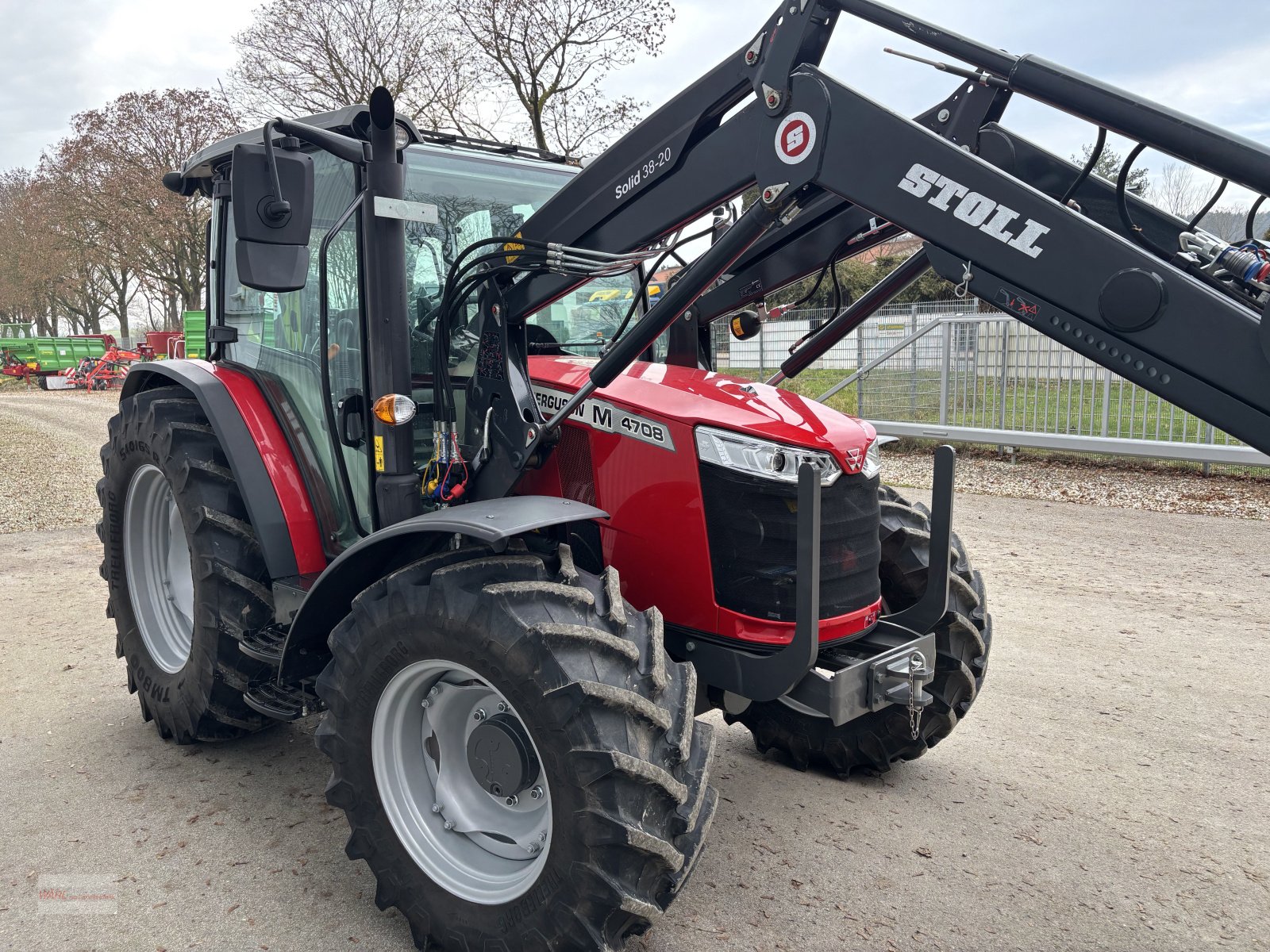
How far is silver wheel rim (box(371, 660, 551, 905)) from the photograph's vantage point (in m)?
2.66

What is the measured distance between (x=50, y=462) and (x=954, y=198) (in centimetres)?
1445

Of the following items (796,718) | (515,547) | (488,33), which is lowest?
(796,718)

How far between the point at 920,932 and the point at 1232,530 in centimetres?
682

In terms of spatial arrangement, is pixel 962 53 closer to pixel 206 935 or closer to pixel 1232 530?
pixel 206 935

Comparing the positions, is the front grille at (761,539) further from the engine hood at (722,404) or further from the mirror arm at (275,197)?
the mirror arm at (275,197)

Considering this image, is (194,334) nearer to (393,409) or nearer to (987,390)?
(987,390)

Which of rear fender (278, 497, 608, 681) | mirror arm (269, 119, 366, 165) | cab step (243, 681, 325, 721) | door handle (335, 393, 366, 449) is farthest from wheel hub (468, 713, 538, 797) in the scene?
mirror arm (269, 119, 366, 165)

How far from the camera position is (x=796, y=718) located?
3.79 m

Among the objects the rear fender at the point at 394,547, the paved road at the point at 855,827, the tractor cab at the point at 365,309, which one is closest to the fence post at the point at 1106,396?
the paved road at the point at 855,827

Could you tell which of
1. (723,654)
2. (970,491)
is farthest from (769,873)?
(970,491)

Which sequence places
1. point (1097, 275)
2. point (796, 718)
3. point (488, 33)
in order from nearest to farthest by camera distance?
point (1097, 275) < point (796, 718) < point (488, 33)

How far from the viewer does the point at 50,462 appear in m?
13.5

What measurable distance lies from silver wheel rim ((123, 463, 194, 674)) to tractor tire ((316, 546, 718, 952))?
1804mm

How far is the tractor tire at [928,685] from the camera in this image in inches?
138
